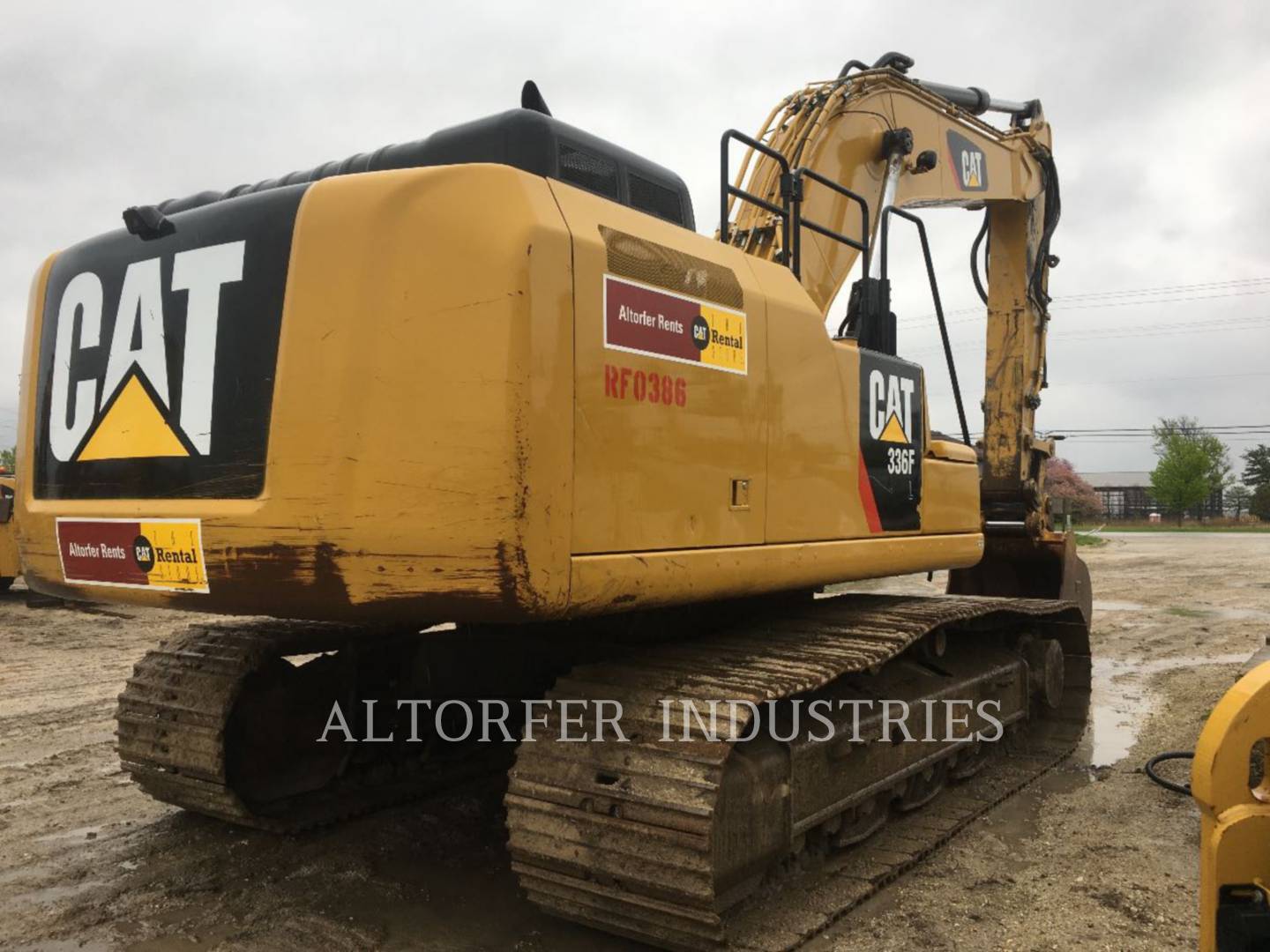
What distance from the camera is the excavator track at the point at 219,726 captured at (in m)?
4.14

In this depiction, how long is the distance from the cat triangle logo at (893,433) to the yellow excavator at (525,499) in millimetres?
23

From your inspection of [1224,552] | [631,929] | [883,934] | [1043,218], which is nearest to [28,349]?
[631,929]

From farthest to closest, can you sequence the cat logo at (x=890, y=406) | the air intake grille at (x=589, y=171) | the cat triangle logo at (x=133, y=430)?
the cat logo at (x=890, y=406) < the air intake grille at (x=589, y=171) < the cat triangle logo at (x=133, y=430)

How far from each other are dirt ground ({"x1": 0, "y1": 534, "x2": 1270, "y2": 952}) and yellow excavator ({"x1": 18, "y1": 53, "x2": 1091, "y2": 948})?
0.64 ft

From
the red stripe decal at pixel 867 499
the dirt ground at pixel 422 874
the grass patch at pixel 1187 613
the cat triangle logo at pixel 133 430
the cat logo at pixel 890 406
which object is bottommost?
the dirt ground at pixel 422 874

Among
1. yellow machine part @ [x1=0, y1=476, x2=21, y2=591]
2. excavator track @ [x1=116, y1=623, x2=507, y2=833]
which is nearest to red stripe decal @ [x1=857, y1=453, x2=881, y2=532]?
excavator track @ [x1=116, y1=623, x2=507, y2=833]

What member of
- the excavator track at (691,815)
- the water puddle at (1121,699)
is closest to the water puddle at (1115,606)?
the water puddle at (1121,699)

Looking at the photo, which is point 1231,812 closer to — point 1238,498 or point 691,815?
point 691,815

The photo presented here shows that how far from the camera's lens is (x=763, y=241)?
4.97m

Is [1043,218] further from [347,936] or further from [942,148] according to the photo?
[347,936]

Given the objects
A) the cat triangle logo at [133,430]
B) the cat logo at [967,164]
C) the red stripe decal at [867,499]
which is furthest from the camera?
the cat logo at [967,164]

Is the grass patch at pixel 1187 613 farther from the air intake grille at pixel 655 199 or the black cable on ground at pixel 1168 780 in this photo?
the air intake grille at pixel 655 199

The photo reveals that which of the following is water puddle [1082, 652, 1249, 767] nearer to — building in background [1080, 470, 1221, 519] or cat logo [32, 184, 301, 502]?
cat logo [32, 184, 301, 502]

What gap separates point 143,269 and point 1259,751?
4837 mm
